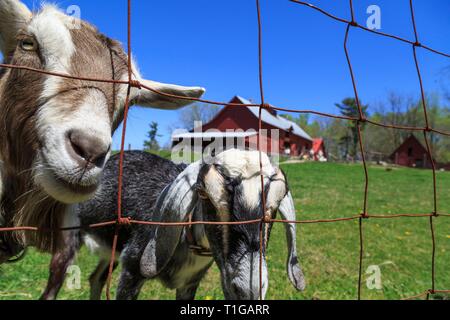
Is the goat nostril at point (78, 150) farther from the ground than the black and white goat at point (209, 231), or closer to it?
farther from the ground

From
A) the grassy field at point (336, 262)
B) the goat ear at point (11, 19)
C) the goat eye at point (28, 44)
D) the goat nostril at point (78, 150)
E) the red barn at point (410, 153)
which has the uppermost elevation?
the red barn at point (410, 153)

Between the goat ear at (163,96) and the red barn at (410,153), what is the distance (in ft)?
153

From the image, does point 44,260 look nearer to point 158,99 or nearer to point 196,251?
point 196,251

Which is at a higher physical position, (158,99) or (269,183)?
(158,99)

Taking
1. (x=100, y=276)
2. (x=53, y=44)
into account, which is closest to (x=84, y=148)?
(x=53, y=44)

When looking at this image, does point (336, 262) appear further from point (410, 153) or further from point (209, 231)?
point (410, 153)

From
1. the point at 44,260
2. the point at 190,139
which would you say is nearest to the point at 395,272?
the point at 190,139

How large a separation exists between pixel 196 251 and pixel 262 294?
2.12 ft

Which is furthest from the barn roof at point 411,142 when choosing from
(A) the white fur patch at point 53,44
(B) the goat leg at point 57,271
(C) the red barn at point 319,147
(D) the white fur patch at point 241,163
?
(A) the white fur patch at point 53,44

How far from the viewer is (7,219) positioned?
1734 millimetres

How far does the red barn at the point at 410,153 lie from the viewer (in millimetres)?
44719

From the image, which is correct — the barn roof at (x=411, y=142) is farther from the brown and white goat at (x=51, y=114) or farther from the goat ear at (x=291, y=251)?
the brown and white goat at (x=51, y=114)

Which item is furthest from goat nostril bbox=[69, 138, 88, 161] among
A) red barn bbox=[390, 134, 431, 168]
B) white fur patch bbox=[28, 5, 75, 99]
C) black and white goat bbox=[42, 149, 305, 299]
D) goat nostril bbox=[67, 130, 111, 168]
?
red barn bbox=[390, 134, 431, 168]

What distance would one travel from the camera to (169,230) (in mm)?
2266
